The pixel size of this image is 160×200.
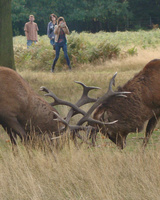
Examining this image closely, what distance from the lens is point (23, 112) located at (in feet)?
22.6

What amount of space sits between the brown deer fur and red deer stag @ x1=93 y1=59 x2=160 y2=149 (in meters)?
0.81

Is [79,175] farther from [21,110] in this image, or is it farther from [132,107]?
[132,107]

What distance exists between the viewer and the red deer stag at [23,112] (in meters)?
6.76

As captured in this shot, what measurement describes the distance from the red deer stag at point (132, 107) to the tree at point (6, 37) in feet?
24.0

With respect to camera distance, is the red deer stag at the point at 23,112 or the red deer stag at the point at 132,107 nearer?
the red deer stag at the point at 23,112

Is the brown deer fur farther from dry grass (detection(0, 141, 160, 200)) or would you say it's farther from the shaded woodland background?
the shaded woodland background

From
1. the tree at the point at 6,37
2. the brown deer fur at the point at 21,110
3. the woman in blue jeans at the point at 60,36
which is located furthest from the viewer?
the woman in blue jeans at the point at 60,36

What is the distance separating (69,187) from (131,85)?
257 cm

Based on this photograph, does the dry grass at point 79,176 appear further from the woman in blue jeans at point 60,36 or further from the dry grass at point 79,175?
the woman in blue jeans at point 60,36

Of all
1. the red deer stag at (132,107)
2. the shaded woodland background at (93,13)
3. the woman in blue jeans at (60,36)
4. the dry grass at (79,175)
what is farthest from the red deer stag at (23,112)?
the shaded woodland background at (93,13)

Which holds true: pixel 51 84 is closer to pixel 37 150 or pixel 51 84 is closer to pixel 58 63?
pixel 58 63

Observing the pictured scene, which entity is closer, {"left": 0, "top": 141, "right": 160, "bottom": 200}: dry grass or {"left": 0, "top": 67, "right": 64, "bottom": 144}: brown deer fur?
{"left": 0, "top": 141, "right": 160, "bottom": 200}: dry grass

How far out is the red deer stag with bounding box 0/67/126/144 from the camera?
22.2ft

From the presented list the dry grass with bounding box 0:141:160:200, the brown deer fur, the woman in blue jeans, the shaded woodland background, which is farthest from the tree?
the shaded woodland background
